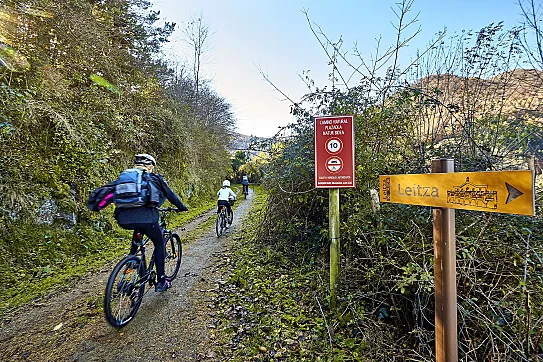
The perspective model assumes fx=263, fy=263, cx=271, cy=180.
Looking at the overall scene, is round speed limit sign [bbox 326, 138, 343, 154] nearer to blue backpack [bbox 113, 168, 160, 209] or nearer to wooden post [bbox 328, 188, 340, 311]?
wooden post [bbox 328, 188, 340, 311]

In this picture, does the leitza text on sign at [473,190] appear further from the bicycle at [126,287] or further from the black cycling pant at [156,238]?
the bicycle at [126,287]

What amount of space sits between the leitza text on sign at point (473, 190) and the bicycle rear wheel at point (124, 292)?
286 centimetres

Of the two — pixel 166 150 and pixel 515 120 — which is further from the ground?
pixel 166 150

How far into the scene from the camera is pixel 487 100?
133 inches

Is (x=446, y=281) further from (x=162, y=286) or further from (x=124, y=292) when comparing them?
(x=162, y=286)

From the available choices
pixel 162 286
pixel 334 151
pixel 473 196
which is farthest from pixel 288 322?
pixel 473 196

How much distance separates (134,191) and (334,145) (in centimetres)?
234

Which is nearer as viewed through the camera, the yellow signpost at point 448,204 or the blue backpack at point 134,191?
the yellow signpost at point 448,204

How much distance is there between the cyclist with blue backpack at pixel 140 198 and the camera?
2912 millimetres

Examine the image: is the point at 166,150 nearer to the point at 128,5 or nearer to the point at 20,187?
the point at 128,5

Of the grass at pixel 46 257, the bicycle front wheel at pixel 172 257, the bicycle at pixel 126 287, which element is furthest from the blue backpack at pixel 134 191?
the grass at pixel 46 257

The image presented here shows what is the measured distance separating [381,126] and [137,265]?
12.4ft

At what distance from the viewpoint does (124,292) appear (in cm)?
293

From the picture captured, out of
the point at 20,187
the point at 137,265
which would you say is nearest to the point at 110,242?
the point at 20,187
